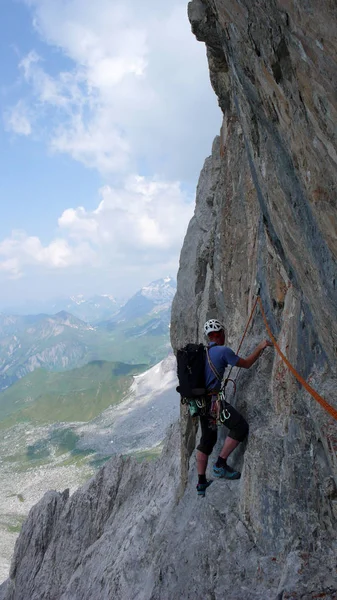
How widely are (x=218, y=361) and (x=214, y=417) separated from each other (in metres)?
1.69

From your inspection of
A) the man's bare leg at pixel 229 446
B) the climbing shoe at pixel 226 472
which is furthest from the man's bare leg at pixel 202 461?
the man's bare leg at pixel 229 446

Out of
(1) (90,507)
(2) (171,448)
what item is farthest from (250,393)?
(1) (90,507)

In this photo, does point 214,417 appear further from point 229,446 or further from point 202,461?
point 202,461

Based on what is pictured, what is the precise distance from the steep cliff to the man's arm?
1.65ft

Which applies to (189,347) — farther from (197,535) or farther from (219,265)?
(219,265)

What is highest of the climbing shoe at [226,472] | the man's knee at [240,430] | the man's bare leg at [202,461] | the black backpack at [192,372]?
the black backpack at [192,372]

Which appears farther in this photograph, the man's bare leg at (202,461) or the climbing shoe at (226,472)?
the man's bare leg at (202,461)

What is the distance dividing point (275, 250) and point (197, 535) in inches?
318

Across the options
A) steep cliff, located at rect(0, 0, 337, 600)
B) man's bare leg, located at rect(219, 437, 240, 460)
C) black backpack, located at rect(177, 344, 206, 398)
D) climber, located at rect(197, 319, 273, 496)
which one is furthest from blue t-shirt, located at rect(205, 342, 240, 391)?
man's bare leg, located at rect(219, 437, 240, 460)

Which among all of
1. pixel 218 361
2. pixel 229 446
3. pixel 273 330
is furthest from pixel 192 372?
pixel 273 330

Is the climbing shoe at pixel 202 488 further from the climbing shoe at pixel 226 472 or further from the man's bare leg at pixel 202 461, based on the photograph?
the climbing shoe at pixel 226 472

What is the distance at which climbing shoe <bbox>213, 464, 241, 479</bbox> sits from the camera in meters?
10.9

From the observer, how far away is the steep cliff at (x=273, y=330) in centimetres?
640

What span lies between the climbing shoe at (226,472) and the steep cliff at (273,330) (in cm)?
23
